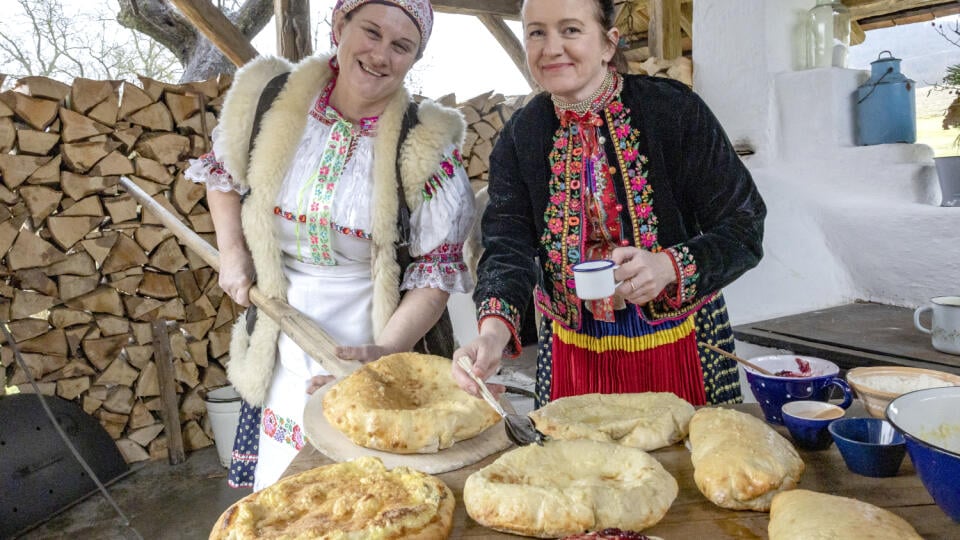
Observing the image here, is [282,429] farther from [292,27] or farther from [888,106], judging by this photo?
[888,106]

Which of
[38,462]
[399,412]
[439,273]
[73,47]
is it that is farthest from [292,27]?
[73,47]

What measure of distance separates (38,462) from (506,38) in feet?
16.1

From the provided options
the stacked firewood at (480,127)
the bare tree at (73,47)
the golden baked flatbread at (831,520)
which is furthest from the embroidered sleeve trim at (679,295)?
the bare tree at (73,47)

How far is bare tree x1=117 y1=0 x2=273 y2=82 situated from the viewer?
6672 millimetres

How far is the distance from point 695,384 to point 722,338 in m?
0.19

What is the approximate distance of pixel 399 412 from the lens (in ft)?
5.24

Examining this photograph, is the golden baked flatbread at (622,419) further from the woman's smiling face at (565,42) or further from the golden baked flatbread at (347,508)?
the woman's smiling face at (565,42)

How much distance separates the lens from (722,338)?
2234mm

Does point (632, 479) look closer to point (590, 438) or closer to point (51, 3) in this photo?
point (590, 438)

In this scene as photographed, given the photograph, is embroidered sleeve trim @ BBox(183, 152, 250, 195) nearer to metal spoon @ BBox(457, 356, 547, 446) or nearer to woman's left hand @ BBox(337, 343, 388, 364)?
woman's left hand @ BBox(337, 343, 388, 364)

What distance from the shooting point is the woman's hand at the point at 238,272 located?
7.84 ft

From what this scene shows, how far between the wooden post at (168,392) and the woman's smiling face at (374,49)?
133 inches

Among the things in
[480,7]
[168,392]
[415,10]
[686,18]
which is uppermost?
[480,7]

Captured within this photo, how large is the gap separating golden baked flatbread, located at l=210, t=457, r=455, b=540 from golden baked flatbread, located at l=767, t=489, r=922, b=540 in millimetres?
578
